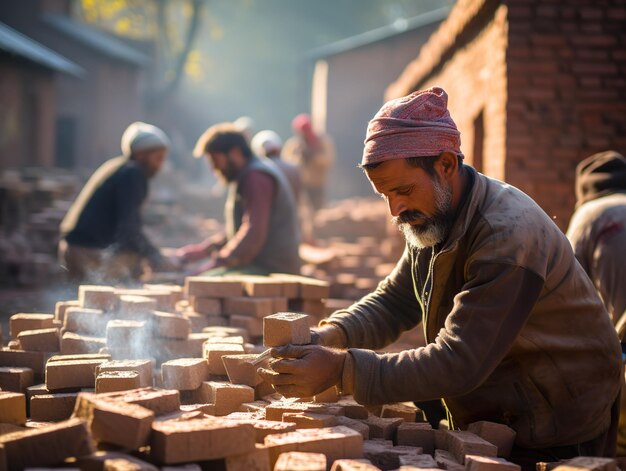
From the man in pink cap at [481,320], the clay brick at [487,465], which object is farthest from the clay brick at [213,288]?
the clay brick at [487,465]

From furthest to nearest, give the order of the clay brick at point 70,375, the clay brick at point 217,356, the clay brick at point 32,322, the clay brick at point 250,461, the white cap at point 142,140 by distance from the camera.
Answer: the white cap at point 142,140, the clay brick at point 32,322, the clay brick at point 217,356, the clay brick at point 70,375, the clay brick at point 250,461

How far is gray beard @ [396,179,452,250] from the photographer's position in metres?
3.10

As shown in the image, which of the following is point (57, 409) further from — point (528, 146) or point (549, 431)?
point (528, 146)

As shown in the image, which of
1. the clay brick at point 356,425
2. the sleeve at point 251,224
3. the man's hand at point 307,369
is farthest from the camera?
the sleeve at point 251,224

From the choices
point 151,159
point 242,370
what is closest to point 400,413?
point 242,370

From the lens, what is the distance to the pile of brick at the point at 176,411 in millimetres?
2682

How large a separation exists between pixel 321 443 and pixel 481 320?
0.77 metres

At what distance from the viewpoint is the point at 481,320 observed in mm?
2842

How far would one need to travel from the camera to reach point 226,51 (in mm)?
47250

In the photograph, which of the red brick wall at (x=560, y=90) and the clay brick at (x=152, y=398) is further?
the red brick wall at (x=560, y=90)

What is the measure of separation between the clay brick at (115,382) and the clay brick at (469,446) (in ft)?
4.53

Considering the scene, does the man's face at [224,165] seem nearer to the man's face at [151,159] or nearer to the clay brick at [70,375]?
the man's face at [151,159]

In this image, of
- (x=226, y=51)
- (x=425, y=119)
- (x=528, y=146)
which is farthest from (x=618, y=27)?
(x=226, y=51)

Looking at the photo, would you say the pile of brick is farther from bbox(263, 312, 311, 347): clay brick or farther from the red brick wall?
the red brick wall
